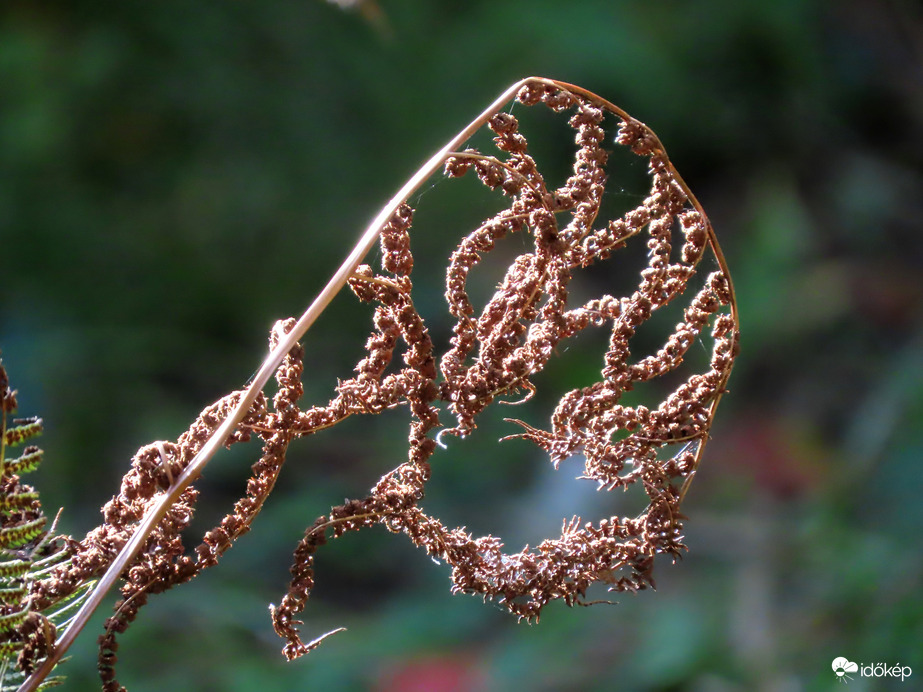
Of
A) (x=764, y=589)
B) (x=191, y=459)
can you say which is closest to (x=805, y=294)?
(x=764, y=589)

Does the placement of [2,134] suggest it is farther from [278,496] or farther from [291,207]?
[278,496]

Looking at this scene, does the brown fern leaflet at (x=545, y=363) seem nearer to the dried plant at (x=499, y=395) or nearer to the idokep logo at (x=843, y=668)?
the dried plant at (x=499, y=395)

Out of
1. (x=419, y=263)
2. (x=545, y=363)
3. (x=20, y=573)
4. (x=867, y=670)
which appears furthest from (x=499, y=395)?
(x=419, y=263)

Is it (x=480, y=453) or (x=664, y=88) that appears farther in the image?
(x=664, y=88)

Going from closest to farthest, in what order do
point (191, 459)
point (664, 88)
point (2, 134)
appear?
point (191, 459) < point (2, 134) < point (664, 88)

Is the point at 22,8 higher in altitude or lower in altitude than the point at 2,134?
higher

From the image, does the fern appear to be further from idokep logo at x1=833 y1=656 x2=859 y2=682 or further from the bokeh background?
the bokeh background

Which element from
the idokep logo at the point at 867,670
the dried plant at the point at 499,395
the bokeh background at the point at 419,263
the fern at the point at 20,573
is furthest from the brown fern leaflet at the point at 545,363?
the bokeh background at the point at 419,263

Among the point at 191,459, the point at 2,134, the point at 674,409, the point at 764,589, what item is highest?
the point at 2,134
